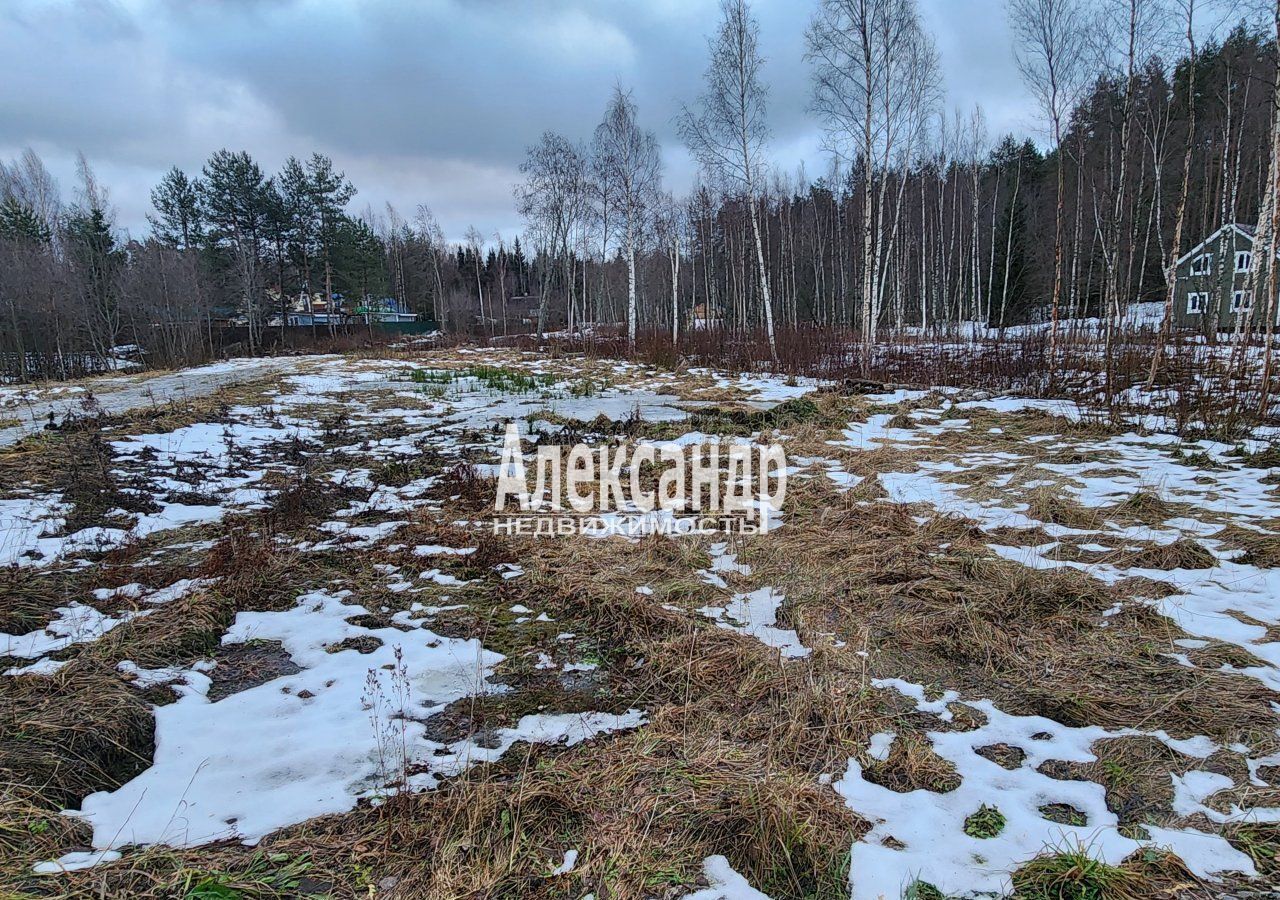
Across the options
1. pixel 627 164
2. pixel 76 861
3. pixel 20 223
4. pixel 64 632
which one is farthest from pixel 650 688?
pixel 20 223

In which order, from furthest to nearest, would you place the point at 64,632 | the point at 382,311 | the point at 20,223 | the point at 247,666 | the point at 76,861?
the point at 382,311 → the point at 20,223 → the point at 64,632 → the point at 247,666 → the point at 76,861

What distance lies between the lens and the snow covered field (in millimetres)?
1627

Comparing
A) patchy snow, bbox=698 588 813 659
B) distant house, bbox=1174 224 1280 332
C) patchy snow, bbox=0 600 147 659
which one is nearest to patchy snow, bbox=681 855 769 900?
patchy snow, bbox=698 588 813 659

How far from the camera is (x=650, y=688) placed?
2.53 meters

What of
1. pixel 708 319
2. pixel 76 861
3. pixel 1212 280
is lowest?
pixel 76 861

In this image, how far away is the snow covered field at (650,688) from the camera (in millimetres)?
1627

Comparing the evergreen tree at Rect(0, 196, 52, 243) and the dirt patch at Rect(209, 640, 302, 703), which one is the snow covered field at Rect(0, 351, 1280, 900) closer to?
the dirt patch at Rect(209, 640, 302, 703)

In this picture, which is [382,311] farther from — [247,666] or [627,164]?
[247,666]

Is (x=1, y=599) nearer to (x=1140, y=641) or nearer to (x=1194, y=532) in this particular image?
(x=1140, y=641)

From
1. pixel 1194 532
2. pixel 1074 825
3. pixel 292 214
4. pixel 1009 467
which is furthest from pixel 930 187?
pixel 292 214

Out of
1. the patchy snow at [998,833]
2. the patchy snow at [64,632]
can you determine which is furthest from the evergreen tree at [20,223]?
the patchy snow at [998,833]

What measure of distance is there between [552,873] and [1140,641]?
288cm

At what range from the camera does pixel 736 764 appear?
2002mm

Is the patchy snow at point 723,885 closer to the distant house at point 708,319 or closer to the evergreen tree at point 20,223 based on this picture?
the distant house at point 708,319
